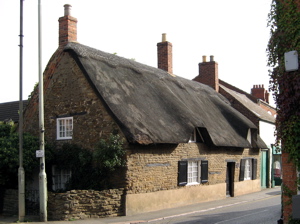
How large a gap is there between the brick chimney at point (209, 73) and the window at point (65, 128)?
1561 cm

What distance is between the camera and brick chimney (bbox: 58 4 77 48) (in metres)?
18.5

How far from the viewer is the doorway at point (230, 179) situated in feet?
76.4

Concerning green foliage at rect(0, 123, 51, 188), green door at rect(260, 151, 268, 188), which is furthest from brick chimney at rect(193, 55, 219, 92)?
green foliage at rect(0, 123, 51, 188)

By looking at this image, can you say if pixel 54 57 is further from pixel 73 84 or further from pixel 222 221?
pixel 222 221

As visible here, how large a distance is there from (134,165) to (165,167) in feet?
6.97

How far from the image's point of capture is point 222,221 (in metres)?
13.7

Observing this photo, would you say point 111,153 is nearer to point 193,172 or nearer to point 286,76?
point 193,172

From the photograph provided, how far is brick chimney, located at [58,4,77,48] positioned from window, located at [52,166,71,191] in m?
5.63

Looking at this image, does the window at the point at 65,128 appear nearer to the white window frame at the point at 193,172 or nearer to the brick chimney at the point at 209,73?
the white window frame at the point at 193,172

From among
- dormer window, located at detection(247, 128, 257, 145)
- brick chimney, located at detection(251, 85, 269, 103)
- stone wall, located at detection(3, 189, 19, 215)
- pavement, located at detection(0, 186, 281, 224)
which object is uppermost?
brick chimney, located at detection(251, 85, 269, 103)

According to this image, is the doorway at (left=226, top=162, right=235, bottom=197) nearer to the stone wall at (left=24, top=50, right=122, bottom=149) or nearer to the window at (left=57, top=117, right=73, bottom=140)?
the stone wall at (left=24, top=50, right=122, bottom=149)

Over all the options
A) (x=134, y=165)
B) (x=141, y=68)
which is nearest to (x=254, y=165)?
(x=141, y=68)

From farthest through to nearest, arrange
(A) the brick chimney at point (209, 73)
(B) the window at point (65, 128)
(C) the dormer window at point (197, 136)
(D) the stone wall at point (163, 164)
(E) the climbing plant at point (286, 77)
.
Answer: (A) the brick chimney at point (209, 73) < (C) the dormer window at point (197, 136) < (B) the window at point (65, 128) < (D) the stone wall at point (163, 164) < (E) the climbing plant at point (286, 77)

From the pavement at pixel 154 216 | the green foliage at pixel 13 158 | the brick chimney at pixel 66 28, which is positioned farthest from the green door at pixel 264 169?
the green foliage at pixel 13 158
